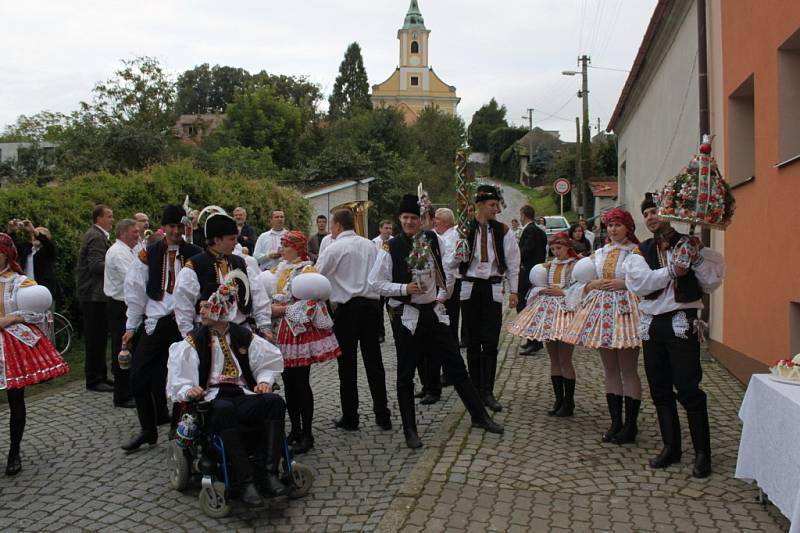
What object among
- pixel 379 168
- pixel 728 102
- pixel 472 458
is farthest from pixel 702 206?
pixel 379 168

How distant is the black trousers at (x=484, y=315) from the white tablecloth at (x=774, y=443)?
2.65 meters

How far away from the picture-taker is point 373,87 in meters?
97.6

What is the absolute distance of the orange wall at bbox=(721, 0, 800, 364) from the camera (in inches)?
281

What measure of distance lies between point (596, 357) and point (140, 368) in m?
6.50

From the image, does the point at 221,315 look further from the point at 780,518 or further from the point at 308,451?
the point at 780,518

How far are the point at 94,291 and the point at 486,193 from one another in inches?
187

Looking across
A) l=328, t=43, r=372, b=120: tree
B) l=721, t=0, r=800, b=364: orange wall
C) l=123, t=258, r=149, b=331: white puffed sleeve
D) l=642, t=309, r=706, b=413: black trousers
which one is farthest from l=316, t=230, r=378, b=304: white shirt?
l=328, t=43, r=372, b=120: tree

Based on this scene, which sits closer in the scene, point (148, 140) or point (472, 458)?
point (472, 458)

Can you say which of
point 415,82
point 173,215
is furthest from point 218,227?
point 415,82

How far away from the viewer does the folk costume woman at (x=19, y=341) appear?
5484 millimetres

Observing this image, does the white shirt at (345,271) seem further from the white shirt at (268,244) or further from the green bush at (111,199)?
the white shirt at (268,244)

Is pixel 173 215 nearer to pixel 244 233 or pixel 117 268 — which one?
pixel 117 268

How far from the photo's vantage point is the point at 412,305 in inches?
246

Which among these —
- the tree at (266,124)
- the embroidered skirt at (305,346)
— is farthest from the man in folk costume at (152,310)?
the tree at (266,124)
